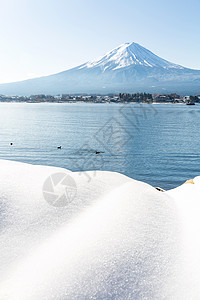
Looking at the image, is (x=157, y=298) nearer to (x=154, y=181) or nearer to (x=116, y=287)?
(x=116, y=287)

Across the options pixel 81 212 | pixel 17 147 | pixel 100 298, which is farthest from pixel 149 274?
pixel 17 147

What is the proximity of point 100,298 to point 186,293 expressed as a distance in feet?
4.10

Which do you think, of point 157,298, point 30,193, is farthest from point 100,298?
point 30,193

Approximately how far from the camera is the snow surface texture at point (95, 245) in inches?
138

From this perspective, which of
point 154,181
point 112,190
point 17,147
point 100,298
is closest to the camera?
point 100,298

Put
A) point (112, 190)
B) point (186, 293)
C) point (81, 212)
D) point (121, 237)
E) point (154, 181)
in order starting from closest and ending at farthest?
point (186, 293)
point (121, 237)
point (81, 212)
point (112, 190)
point (154, 181)

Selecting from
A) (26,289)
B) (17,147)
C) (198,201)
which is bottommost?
(17,147)

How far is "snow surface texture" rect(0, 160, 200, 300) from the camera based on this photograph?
3.50 meters

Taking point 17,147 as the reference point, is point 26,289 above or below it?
above

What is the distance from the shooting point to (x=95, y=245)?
422 cm

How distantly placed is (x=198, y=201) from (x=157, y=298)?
4345 mm

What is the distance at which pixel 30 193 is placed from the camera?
19.1 feet

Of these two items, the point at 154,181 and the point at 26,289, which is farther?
the point at 154,181

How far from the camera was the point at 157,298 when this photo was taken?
345 cm
